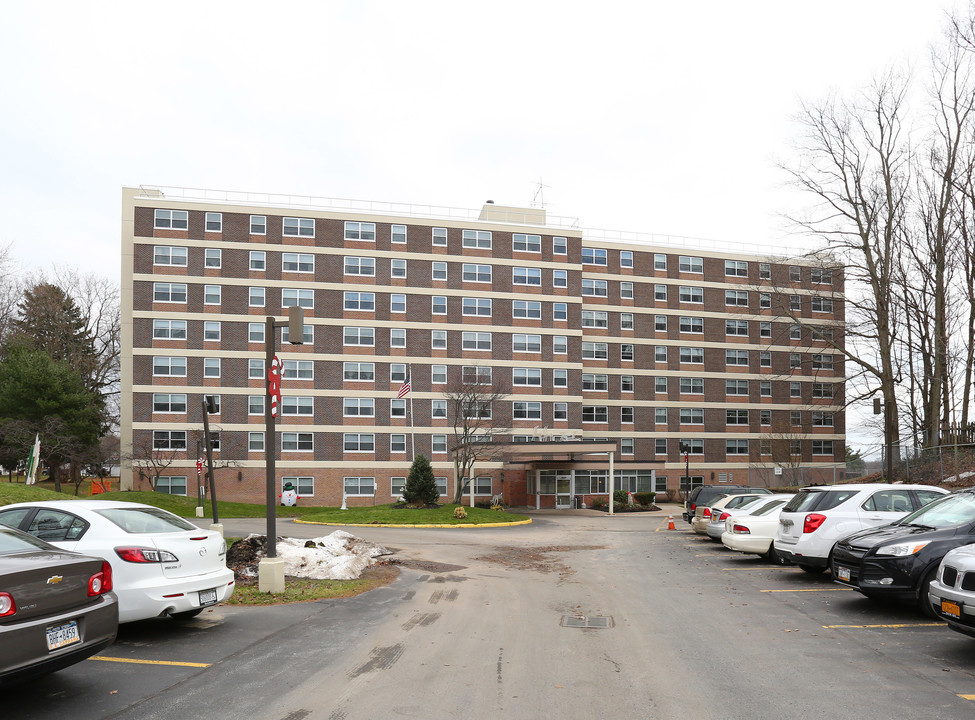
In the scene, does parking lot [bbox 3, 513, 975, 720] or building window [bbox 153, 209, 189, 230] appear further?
building window [bbox 153, 209, 189, 230]

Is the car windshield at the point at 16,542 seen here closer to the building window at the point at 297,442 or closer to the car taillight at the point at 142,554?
the car taillight at the point at 142,554

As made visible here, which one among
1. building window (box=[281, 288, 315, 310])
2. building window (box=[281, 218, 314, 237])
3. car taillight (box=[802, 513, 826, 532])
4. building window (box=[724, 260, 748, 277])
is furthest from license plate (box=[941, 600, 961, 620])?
building window (box=[724, 260, 748, 277])

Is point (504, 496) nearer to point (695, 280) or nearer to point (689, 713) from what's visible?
point (695, 280)

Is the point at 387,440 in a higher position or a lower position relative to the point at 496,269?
lower

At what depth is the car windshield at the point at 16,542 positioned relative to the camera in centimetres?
688

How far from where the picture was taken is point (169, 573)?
885 cm

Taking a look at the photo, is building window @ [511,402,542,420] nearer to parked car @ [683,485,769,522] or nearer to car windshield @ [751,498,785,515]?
parked car @ [683,485,769,522]

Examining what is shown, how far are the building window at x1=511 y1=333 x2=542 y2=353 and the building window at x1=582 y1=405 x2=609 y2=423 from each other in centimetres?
775

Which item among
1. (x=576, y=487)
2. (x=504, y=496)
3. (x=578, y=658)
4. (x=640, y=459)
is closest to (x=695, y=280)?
(x=640, y=459)

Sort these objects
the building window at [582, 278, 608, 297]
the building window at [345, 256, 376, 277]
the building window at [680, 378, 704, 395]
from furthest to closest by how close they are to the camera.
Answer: the building window at [680, 378, 704, 395], the building window at [582, 278, 608, 297], the building window at [345, 256, 376, 277]

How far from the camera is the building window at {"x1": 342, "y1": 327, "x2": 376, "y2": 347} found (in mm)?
53062

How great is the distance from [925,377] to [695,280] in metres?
28.7

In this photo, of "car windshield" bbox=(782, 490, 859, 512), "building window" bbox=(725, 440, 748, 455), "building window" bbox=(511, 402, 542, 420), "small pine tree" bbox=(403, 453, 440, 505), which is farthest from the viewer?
"building window" bbox=(725, 440, 748, 455)

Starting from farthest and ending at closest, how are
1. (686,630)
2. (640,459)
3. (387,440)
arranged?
1. (640,459)
2. (387,440)
3. (686,630)
